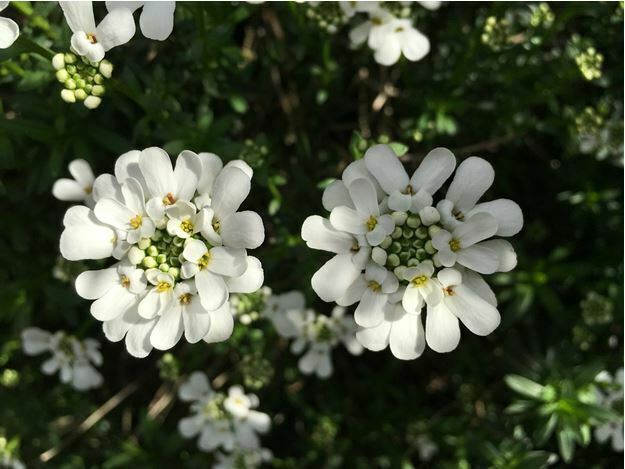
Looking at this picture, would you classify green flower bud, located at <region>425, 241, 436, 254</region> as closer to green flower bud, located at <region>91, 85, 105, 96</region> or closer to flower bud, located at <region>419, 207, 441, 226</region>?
flower bud, located at <region>419, 207, 441, 226</region>

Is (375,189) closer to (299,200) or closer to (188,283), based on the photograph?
(188,283)

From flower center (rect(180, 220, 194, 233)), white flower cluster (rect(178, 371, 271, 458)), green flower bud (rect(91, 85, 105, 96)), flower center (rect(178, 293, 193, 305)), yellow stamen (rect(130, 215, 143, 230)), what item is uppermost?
green flower bud (rect(91, 85, 105, 96))

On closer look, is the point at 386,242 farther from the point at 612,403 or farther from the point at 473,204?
the point at 612,403

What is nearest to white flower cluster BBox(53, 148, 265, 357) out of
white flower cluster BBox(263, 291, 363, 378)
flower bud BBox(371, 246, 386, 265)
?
flower bud BBox(371, 246, 386, 265)

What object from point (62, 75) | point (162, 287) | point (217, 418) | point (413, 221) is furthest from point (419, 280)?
point (217, 418)

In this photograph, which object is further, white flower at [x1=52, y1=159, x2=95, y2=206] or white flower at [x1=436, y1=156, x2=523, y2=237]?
white flower at [x1=52, y1=159, x2=95, y2=206]

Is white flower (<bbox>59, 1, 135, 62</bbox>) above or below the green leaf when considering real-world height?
above

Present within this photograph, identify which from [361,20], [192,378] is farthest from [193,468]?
[361,20]
